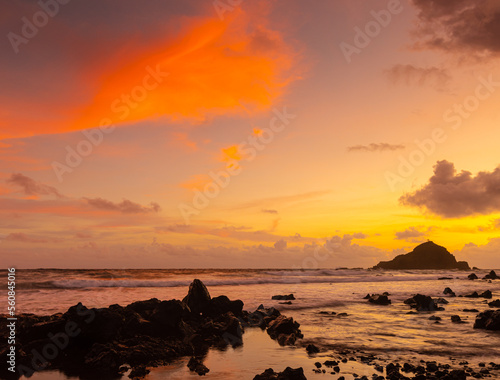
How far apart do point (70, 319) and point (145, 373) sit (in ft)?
20.6

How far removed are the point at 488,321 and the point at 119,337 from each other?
2186cm

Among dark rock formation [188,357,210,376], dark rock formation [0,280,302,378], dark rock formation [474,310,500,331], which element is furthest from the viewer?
dark rock formation [474,310,500,331]

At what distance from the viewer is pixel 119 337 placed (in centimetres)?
1820

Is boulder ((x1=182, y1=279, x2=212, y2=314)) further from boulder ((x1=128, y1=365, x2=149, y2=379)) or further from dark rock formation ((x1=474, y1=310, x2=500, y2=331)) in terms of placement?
dark rock formation ((x1=474, y1=310, x2=500, y2=331))

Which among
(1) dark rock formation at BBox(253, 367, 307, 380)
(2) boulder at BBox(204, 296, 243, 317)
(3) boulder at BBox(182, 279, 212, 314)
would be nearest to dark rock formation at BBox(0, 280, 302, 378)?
(3) boulder at BBox(182, 279, 212, 314)

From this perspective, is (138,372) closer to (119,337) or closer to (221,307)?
(119,337)

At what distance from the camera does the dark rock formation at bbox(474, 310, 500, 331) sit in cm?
2253

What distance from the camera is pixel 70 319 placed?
58.7ft

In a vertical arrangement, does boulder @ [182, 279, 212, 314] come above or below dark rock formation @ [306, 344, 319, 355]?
above

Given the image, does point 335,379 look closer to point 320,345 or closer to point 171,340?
point 320,345

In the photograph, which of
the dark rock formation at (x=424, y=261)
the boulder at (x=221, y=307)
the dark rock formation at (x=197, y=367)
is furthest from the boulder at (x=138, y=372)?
the dark rock formation at (x=424, y=261)

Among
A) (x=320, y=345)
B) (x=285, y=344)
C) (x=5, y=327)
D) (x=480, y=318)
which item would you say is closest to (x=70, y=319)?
(x=5, y=327)

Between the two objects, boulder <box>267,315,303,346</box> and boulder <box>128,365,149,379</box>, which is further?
boulder <box>267,315,303,346</box>

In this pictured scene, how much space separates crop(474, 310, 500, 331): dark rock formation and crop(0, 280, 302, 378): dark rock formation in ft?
39.1
